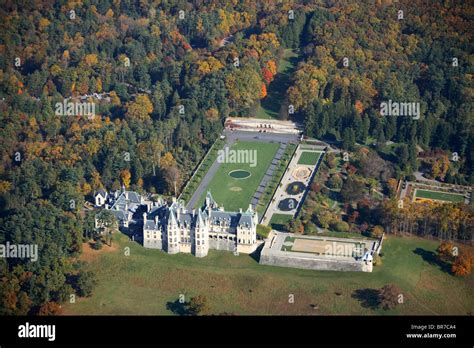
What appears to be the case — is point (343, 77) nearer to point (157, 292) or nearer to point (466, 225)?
point (466, 225)

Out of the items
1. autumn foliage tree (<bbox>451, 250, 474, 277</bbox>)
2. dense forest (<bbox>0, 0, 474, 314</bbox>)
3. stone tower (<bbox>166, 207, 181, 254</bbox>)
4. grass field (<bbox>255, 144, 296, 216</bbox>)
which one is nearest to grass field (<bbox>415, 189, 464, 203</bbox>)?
dense forest (<bbox>0, 0, 474, 314</bbox>)

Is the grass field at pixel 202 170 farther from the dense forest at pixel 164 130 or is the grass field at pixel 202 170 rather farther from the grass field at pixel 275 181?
the grass field at pixel 275 181

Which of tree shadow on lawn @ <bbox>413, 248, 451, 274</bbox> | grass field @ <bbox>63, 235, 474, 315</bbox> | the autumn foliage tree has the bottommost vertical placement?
grass field @ <bbox>63, 235, 474, 315</bbox>

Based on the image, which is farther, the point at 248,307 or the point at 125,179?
the point at 125,179

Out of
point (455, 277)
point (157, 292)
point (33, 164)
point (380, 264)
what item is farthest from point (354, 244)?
point (33, 164)

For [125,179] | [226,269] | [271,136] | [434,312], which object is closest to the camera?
[434,312]

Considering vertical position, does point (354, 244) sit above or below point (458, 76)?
below

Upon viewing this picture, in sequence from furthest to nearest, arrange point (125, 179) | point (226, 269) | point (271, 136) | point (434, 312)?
point (271, 136), point (125, 179), point (226, 269), point (434, 312)

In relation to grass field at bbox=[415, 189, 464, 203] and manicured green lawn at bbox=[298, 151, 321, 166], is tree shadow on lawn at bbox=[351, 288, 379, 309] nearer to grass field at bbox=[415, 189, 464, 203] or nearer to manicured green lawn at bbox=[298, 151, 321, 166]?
grass field at bbox=[415, 189, 464, 203]

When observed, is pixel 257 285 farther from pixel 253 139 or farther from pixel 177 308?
pixel 253 139
